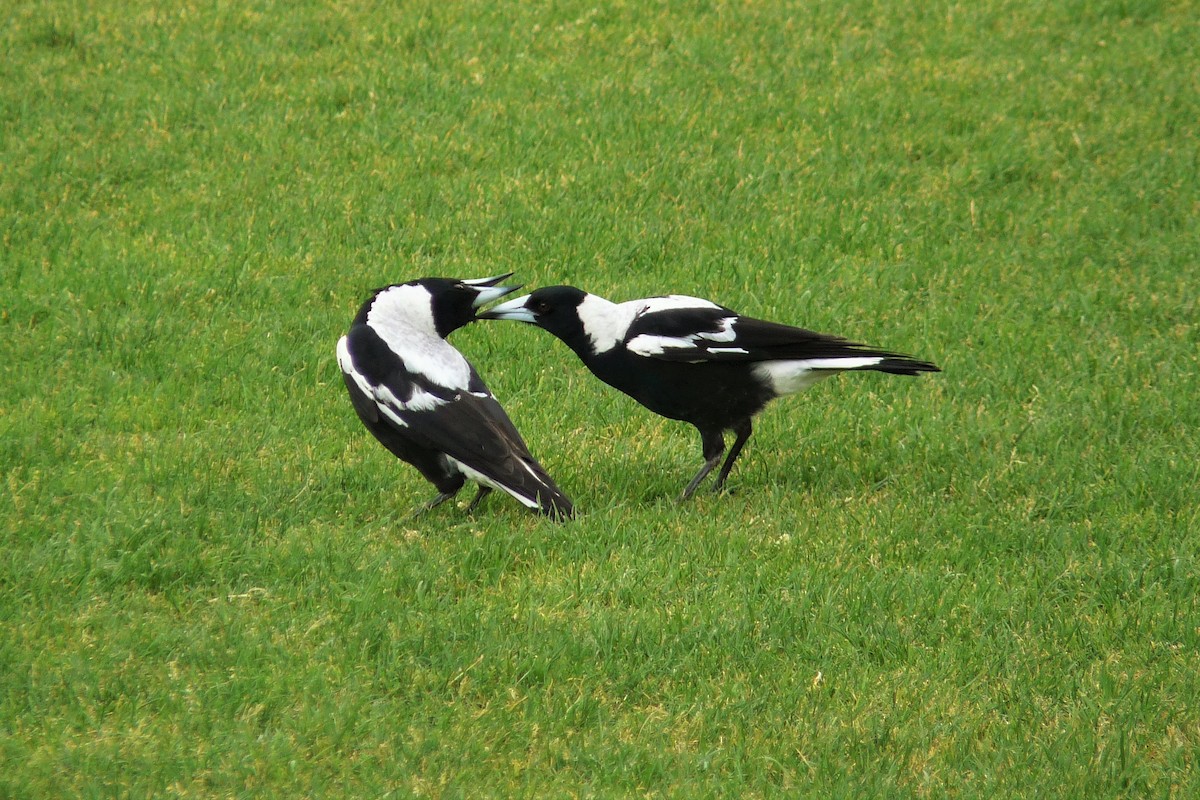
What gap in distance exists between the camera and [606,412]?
23.7ft

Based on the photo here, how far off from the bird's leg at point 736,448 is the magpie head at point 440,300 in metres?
1.22

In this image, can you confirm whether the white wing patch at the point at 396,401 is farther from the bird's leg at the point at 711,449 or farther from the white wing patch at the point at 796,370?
the white wing patch at the point at 796,370

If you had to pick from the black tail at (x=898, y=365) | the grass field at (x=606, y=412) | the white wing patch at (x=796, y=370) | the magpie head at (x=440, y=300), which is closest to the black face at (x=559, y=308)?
the magpie head at (x=440, y=300)

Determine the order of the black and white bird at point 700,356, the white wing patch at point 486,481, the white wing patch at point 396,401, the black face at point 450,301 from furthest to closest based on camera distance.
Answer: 1. the black face at point 450,301
2. the black and white bird at point 700,356
3. the white wing patch at point 396,401
4. the white wing patch at point 486,481

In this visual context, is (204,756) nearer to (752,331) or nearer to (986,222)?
(752,331)

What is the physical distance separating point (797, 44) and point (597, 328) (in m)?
6.30

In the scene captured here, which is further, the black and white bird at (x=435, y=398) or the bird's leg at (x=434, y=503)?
the bird's leg at (x=434, y=503)

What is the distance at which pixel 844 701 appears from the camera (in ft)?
15.0

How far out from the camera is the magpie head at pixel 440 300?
630 centimetres

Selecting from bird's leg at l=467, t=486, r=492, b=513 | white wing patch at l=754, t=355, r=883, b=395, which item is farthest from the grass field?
white wing patch at l=754, t=355, r=883, b=395

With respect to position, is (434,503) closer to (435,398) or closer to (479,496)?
(479,496)

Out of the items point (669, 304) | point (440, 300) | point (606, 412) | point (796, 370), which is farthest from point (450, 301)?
point (796, 370)

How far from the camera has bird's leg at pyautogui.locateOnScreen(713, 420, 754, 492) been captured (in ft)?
20.8

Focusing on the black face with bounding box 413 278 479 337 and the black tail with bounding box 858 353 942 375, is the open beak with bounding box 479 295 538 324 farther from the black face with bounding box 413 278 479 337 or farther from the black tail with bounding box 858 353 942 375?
the black tail with bounding box 858 353 942 375
